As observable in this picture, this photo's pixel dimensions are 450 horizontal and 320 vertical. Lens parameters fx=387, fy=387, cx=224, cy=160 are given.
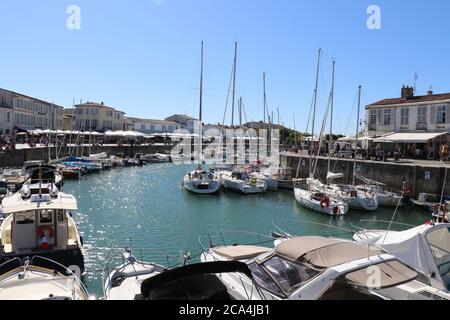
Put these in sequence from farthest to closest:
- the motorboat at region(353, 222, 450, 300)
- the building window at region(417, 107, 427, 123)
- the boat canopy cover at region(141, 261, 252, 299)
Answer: the building window at region(417, 107, 427, 123) → the motorboat at region(353, 222, 450, 300) → the boat canopy cover at region(141, 261, 252, 299)

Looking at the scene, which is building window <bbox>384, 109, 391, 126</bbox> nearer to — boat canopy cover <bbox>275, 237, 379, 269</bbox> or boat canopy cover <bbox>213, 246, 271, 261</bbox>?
boat canopy cover <bbox>213, 246, 271, 261</bbox>

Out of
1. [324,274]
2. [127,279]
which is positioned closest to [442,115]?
[324,274]

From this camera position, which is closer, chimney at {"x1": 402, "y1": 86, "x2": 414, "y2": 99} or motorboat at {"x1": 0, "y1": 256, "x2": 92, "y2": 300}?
motorboat at {"x1": 0, "y1": 256, "x2": 92, "y2": 300}

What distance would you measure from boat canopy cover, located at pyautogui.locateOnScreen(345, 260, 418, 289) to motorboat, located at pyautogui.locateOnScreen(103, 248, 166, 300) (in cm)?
513

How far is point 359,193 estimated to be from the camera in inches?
1152

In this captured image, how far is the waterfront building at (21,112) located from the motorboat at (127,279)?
172ft

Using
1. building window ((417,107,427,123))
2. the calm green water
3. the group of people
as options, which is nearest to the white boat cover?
the calm green water

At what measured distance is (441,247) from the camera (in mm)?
10656

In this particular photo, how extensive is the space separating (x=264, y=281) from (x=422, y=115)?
38.6 m

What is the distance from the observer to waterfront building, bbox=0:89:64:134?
63.5m

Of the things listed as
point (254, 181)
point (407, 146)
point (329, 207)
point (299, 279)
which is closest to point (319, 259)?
point (299, 279)

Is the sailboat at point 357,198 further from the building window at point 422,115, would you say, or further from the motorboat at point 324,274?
the motorboat at point 324,274

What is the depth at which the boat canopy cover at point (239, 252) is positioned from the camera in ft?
37.1

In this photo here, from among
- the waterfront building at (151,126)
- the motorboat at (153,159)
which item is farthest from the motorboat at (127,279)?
the waterfront building at (151,126)
